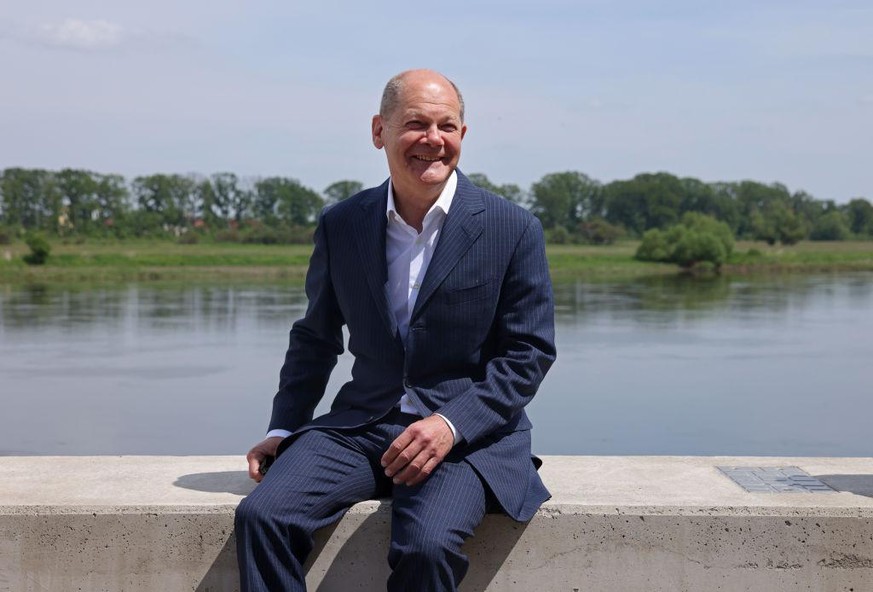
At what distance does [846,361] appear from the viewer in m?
19.0

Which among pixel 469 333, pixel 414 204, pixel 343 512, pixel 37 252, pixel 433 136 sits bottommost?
pixel 37 252

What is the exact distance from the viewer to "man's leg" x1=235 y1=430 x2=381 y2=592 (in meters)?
3.00

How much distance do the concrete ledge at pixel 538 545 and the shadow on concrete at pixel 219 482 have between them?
3.9 inches

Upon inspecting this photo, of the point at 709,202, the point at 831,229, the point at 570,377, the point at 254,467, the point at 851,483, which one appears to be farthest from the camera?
the point at 709,202

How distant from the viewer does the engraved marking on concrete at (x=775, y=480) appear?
3.37 m

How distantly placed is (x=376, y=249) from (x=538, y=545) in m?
0.89

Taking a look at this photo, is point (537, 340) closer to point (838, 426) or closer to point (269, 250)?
point (838, 426)

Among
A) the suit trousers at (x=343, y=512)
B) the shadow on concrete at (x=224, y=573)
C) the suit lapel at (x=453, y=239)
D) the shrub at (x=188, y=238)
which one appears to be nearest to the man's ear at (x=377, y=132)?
the suit lapel at (x=453, y=239)

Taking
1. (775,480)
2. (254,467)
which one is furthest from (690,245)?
(254,467)

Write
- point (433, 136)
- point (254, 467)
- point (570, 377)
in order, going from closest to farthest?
point (433, 136)
point (254, 467)
point (570, 377)

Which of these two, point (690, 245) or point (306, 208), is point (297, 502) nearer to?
point (690, 245)

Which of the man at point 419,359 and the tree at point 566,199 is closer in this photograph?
the man at point 419,359

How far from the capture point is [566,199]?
6250 cm

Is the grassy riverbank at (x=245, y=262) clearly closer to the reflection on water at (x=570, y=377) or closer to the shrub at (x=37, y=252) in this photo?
the shrub at (x=37, y=252)
